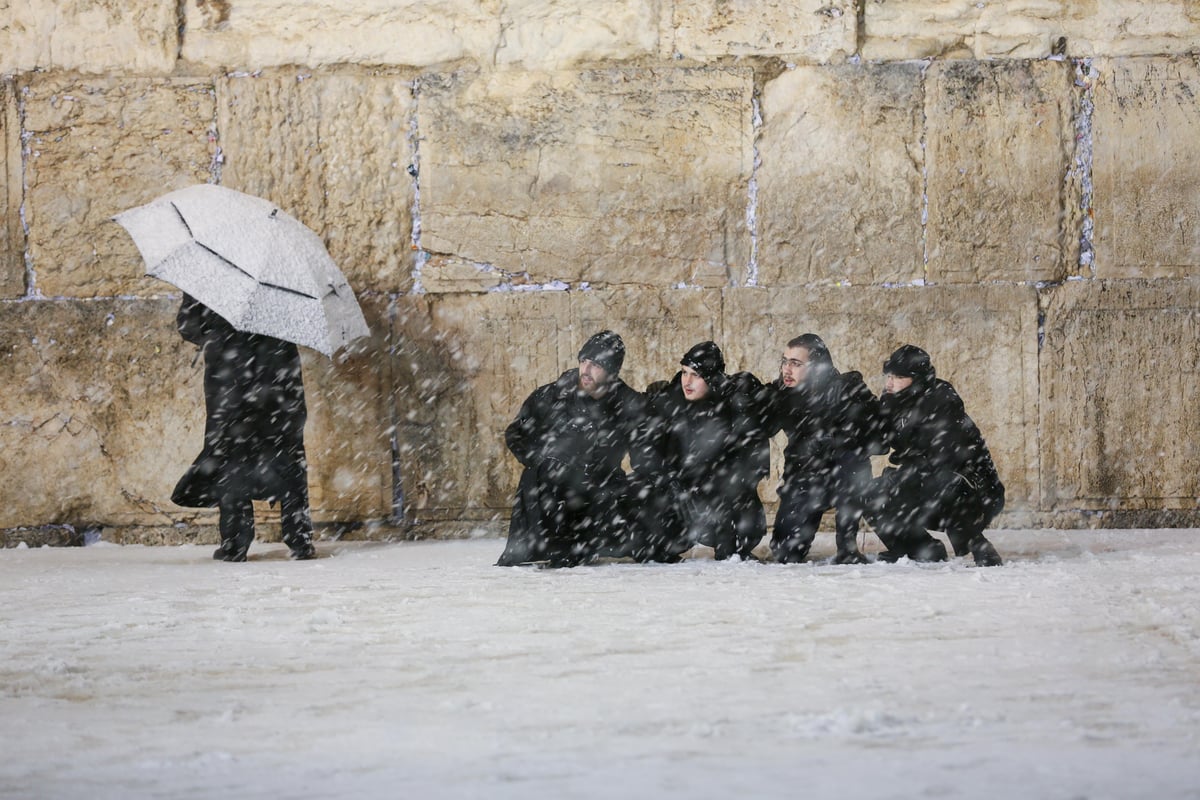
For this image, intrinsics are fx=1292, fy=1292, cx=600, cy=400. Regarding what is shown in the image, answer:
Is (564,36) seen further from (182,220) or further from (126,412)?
(126,412)

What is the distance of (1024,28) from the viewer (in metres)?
6.66

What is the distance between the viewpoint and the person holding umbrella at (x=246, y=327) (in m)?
5.73

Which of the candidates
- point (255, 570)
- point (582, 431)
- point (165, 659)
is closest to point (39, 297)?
point (255, 570)

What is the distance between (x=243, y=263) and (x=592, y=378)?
165cm

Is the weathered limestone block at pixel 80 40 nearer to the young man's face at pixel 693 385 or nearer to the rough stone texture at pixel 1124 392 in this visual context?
the young man's face at pixel 693 385

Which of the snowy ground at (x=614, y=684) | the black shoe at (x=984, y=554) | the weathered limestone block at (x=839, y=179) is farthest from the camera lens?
the weathered limestone block at (x=839, y=179)

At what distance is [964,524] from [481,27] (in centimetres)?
357

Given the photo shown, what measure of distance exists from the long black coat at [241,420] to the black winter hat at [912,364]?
2765 millimetres

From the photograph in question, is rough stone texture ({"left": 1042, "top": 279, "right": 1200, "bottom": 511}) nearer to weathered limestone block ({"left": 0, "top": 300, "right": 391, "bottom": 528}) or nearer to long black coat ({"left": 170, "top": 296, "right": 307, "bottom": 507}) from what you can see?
weathered limestone block ({"left": 0, "top": 300, "right": 391, "bottom": 528})

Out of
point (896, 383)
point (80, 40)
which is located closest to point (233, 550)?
point (80, 40)

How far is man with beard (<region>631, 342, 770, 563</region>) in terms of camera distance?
5.72m

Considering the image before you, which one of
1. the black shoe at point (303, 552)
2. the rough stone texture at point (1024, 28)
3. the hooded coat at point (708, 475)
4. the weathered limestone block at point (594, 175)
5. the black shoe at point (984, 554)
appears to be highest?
the rough stone texture at point (1024, 28)

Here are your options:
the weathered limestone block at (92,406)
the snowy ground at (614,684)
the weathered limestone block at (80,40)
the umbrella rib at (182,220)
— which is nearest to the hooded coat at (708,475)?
the snowy ground at (614,684)

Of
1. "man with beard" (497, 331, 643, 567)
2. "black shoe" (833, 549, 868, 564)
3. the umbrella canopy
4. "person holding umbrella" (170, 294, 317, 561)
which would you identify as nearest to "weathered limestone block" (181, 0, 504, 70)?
the umbrella canopy
